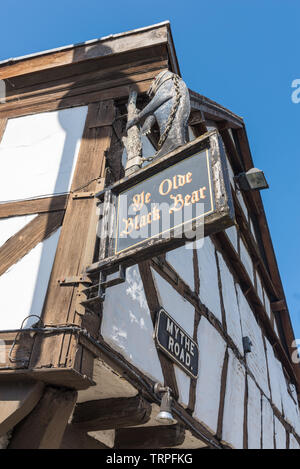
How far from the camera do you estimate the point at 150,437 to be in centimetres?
409

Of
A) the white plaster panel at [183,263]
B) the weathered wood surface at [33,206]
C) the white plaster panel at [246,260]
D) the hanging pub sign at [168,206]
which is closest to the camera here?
the hanging pub sign at [168,206]

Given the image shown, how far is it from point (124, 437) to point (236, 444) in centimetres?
209

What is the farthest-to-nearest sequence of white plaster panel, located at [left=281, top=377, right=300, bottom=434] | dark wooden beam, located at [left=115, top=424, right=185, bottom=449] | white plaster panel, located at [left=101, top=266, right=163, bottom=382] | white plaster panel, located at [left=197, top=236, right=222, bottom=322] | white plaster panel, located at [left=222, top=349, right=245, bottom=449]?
white plaster panel, located at [left=281, top=377, right=300, bottom=434]
white plaster panel, located at [left=197, top=236, right=222, bottom=322]
white plaster panel, located at [left=222, top=349, right=245, bottom=449]
dark wooden beam, located at [left=115, top=424, right=185, bottom=449]
white plaster panel, located at [left=101, top=266, right=163, bottom=382]

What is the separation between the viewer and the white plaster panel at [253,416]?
6348 mm

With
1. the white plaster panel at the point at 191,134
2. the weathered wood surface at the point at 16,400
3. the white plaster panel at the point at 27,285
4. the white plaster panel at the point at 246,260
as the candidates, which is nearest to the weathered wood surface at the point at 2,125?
the white plaster panel at the point at 27,285

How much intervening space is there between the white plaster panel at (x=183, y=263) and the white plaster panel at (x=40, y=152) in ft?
5.05

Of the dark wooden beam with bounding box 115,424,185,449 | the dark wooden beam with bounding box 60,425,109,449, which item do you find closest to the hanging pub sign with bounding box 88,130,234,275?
the dark wooden beam with bounding box 60,425,109,449

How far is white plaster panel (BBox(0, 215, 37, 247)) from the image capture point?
3885mm

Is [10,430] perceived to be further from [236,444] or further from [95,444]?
[236,444]

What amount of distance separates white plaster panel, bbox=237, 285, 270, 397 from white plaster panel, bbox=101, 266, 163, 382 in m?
3.66

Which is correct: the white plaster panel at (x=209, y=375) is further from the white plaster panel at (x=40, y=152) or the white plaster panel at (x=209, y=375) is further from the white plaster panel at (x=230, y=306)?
the white plaster panel at (x=40, y=152)

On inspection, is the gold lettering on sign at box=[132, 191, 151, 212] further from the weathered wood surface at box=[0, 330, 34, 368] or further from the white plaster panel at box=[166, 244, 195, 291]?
the white plaster panel at box=[166, 244, 195, 291]

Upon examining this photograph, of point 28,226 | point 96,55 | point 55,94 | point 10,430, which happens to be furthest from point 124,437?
point 96,55
